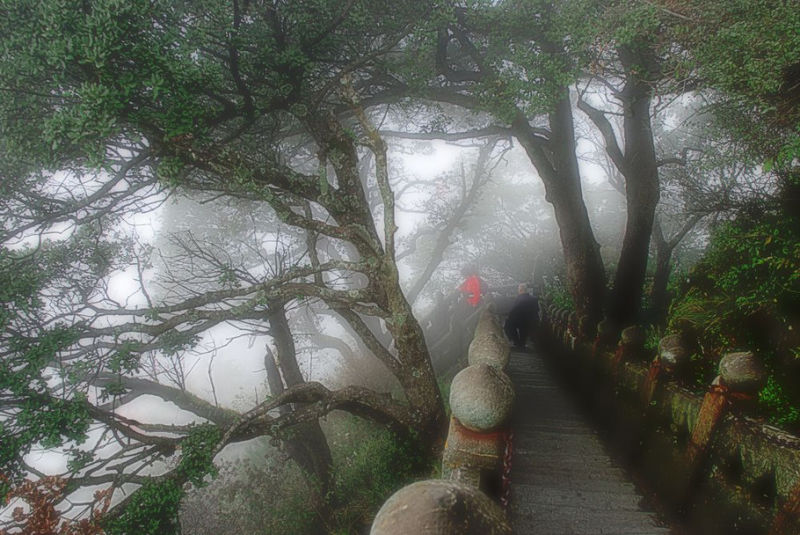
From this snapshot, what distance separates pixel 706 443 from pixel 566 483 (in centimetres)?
166

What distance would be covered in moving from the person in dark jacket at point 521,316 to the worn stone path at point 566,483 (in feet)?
12.8

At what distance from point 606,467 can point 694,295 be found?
2.60 m

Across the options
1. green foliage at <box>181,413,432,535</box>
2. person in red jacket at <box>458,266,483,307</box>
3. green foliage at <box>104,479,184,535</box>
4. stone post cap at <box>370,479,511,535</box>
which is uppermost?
person in red jacket at <box>458,266,483,307</box>

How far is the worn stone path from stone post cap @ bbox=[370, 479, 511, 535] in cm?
225

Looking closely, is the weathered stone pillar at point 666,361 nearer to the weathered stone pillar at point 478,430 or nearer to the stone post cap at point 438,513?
the weathered stone pillar at point 478,430

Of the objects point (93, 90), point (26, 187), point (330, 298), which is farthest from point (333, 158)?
point (26, 187)

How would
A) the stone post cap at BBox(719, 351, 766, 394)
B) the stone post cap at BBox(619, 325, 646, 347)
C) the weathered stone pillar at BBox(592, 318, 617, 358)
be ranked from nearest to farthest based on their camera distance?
the stone post cap at BBox(719, 351, 766, 394)
the stone post cap at BBox(619, 325, 646, 347)
the weathered stone pillar at BBox(592, 318, 617, 358)

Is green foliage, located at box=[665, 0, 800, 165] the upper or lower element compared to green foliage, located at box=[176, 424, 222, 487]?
upper

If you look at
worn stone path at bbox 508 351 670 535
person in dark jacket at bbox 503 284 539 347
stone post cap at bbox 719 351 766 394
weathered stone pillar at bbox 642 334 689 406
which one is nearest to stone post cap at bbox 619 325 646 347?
weathered stone pillar at bbox 642 334 689 406

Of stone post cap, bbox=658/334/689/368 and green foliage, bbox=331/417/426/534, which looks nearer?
stone post cap, bbox=658/334/689/368

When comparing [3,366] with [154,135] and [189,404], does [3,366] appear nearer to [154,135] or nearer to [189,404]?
[154,135]

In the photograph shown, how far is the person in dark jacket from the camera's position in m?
10.8

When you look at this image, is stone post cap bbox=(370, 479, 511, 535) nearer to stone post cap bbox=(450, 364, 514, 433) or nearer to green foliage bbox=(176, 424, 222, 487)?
stone post cap bbox=(450, 364, 514, 433)

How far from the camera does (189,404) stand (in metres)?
9.04
